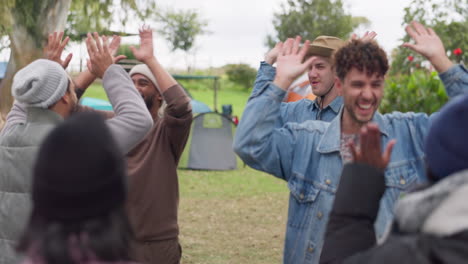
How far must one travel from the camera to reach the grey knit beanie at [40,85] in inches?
108

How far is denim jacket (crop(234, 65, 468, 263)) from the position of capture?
2.76 m

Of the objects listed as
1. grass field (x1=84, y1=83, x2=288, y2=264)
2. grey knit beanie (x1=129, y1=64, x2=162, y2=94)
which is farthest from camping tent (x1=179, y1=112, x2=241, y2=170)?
grey knit beanie (x1=129, y1=64, x2=162, y2=94)

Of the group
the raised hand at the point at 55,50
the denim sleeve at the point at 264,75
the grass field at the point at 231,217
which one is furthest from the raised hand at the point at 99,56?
the grass field at the point at 231,217

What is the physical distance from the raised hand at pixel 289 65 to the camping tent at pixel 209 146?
10.8m

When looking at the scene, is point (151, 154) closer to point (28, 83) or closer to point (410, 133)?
point (28, 83)

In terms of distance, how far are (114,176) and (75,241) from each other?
0.65 ft

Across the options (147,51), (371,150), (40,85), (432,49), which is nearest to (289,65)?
(432,49)

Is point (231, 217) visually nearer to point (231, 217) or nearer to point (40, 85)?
point (231, 217)

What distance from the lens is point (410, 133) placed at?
2.91m

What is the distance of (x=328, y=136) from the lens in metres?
2.95

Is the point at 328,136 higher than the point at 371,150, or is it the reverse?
the point at 371,150

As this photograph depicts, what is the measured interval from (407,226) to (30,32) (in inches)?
346

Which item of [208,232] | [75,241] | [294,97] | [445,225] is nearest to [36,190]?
[75,241]

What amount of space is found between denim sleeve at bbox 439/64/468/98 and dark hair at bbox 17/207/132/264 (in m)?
1.85
